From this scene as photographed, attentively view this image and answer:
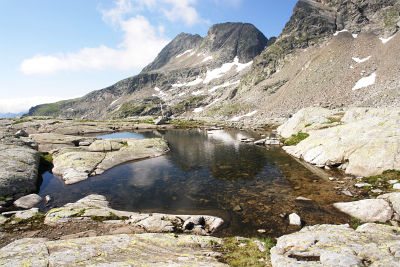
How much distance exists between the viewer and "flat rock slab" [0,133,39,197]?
2202 cm

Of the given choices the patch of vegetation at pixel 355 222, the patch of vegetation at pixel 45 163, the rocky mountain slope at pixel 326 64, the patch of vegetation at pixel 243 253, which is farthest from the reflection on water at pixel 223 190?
the rocky mountain slope at pixel 326 64

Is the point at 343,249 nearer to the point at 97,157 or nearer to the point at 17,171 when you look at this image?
the point at 17,171

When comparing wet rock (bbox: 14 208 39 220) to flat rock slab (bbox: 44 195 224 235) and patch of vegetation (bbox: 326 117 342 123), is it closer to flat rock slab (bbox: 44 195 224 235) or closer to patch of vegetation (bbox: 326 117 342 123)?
flat rock slab (bbox: 44 195 224 235)

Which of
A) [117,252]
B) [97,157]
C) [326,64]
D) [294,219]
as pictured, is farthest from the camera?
[326,64]

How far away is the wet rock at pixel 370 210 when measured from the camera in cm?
1385

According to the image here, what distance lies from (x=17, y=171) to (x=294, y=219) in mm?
34084

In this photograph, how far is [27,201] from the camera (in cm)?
2073

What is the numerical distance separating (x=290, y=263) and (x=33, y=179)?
32.3m

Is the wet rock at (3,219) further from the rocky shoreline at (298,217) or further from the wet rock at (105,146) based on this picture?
the wet rock at (105,146)

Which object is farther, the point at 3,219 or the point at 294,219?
the point at 3,219

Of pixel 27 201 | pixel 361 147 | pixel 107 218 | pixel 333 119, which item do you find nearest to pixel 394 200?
pixel 361 147

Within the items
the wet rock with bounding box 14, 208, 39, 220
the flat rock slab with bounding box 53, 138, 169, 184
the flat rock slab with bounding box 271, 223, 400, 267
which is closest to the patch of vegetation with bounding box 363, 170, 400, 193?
the flat rock slab with bounding box 271, 223, 400, 267

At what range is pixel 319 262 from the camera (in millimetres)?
7723

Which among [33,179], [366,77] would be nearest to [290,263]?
[33,179]
